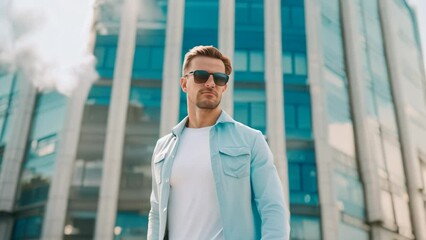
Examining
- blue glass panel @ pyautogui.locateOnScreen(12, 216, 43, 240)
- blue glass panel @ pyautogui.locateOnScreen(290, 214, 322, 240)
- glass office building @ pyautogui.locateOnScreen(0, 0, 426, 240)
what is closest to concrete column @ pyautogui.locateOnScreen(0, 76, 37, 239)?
glass office building @ pyautogui.locateOnScreen(0, 0, 426, 240)

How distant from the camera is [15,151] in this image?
21.7m

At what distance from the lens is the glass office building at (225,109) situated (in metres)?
19.6

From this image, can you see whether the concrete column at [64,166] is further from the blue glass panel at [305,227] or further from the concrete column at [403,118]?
the concrete column at [403,118]

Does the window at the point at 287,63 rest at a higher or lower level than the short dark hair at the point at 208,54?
higher

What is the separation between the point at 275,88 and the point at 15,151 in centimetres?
1285

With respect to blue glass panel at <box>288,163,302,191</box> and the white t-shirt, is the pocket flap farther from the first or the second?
blue glass panel at <box>288,163,302,191</box>

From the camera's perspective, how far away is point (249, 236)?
2.13m

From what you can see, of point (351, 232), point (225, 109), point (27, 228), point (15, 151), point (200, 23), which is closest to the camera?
point (27, 228)

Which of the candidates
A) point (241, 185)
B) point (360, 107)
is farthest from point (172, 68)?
point (241, 185)

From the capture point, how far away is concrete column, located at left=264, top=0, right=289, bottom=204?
20172 mm

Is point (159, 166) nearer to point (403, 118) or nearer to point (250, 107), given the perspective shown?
point (250, 107)

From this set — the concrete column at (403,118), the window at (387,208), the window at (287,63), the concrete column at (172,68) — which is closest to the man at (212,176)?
the concrete column at (172,68)

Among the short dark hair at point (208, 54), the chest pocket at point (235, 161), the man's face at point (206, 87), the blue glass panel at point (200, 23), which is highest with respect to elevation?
the blue glass panel at point (200, 23)

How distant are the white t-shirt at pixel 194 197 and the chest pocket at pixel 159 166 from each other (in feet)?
0.43
